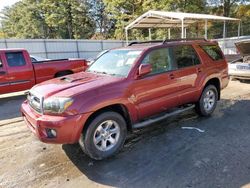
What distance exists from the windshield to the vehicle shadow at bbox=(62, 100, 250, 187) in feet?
4.33

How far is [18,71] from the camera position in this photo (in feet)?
27.5

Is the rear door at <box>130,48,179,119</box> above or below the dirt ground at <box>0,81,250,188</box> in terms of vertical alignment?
above

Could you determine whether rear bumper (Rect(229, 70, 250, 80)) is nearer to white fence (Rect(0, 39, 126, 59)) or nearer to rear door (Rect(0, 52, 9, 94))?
rear door (Rect(0, 52, 9, 94))

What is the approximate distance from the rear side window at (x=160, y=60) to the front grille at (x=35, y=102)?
1.90m

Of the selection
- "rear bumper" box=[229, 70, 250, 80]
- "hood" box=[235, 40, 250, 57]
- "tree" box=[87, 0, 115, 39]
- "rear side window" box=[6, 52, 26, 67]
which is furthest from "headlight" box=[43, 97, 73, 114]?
"tree" box=[87, 0, 115, 39]

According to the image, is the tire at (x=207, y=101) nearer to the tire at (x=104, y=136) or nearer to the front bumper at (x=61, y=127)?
the tire at (x=104, y=136)

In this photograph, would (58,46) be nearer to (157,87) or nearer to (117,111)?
(157,87)

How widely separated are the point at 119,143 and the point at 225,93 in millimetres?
5410

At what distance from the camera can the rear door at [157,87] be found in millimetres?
4242

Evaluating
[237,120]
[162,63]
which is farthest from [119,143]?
[237,120]

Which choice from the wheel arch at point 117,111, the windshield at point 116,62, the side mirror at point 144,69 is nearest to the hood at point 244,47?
the windshield at point 116,62

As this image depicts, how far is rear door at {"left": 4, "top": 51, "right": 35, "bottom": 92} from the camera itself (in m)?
8.28

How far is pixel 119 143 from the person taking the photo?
4.02m

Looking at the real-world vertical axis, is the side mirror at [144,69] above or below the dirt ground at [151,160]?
above
